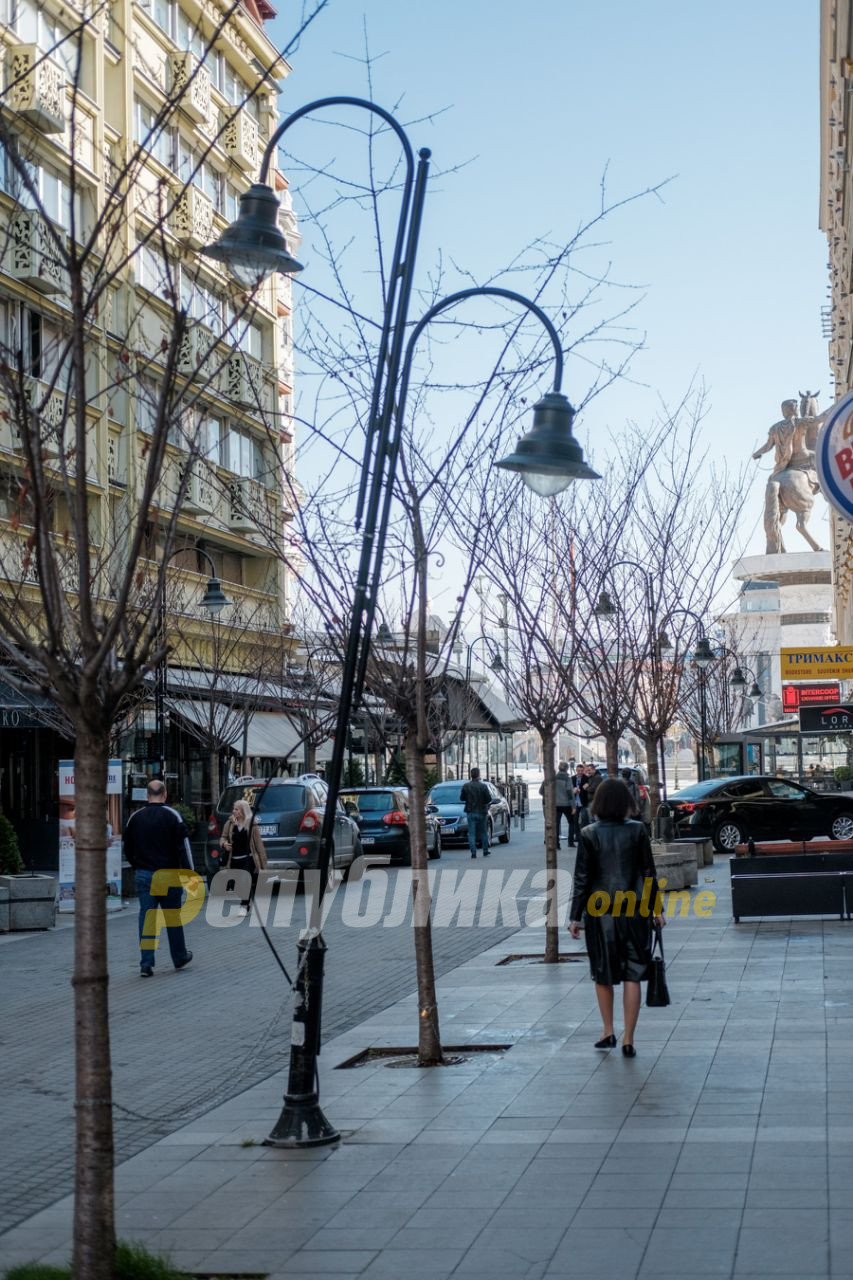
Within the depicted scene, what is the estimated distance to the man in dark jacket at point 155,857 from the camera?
1549 cm

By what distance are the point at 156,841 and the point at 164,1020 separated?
298cm

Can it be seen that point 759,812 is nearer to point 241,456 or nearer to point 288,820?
point 288,820

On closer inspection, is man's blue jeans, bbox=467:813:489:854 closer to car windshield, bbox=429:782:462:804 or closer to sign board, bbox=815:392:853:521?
car windshield, bbox=429:782:462:804

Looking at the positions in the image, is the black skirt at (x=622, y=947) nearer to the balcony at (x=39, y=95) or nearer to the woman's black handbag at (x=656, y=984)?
the woman's black handbag at (x=656, y=984)

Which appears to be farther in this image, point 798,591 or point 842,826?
point 798,591

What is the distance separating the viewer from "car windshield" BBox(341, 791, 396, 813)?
32500mm

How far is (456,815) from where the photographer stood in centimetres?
3788

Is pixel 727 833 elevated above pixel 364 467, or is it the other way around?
pixel 364 467

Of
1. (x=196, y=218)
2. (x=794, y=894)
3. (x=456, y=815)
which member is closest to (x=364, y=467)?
(x=794, y=894)

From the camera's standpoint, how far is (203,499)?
3978 cm

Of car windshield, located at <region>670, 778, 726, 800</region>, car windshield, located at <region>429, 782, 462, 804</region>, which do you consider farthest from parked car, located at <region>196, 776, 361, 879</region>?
car windshield, located at <region>429, 782, 462, 804</region>

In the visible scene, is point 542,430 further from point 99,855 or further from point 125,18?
point 125,18

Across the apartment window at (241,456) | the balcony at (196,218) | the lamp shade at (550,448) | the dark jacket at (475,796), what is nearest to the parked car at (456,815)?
the dark jacket at (475,796)

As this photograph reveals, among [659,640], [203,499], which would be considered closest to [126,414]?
[203,499]
